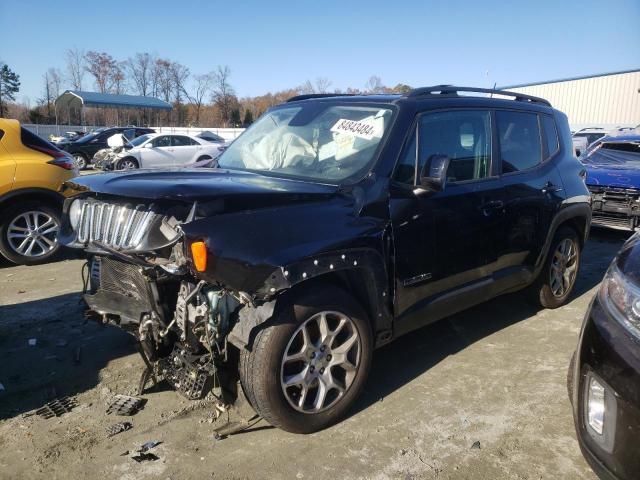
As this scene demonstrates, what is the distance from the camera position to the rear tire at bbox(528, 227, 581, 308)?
4.79 m

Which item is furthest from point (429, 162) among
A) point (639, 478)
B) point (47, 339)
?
point (47, 339)

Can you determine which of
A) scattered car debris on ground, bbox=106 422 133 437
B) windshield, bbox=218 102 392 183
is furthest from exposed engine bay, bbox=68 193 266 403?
windshield, bbox=218 102 392 183

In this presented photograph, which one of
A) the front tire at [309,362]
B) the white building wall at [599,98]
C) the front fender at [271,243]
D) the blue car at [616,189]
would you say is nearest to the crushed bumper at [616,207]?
the blue car at [616,189]

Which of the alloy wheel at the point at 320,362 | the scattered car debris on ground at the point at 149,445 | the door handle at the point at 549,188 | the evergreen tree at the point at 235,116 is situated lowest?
the scattered car debris on ground at the point at 149,445

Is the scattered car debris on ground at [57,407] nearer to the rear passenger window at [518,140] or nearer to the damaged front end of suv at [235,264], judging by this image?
the damaged front end of suv at [235,264]

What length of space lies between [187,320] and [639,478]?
2.14 m

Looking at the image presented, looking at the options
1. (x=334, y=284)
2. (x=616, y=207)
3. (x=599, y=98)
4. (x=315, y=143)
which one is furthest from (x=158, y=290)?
(x=599, y=98)

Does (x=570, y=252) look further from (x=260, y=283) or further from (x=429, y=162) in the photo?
(x=260, y=283)

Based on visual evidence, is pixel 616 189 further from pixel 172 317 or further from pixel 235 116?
pixel 235 116

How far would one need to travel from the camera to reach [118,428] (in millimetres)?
3043

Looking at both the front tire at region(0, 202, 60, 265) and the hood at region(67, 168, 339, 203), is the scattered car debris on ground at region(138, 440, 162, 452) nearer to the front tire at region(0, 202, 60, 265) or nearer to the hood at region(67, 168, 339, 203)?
the hood at region(67, 168, 339, 203)

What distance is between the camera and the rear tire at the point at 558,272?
4793mm

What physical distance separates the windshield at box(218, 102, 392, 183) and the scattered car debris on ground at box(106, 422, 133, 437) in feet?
6.15

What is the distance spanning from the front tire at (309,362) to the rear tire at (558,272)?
2.49 metres
